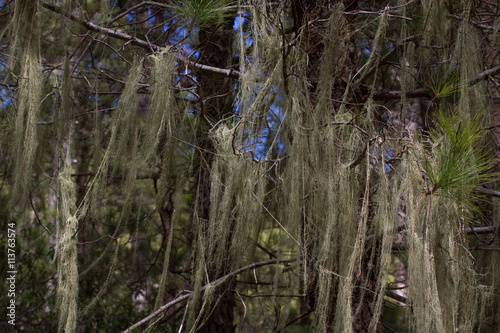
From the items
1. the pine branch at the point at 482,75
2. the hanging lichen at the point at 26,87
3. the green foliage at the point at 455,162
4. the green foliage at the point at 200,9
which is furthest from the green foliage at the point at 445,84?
the hanging lichen at the point at 26,87

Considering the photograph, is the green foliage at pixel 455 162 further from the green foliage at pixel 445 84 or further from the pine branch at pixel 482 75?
the pine branch at pixel 482 75

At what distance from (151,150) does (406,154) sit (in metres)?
0.67

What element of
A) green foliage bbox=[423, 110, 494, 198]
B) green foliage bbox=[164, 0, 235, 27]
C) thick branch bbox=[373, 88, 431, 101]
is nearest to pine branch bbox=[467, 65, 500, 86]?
thick branch bbox=[373, 88, 431, 101]

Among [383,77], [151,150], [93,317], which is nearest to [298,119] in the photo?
[151,150]

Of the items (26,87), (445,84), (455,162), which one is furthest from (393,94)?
(26,87)

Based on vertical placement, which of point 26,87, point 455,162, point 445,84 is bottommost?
point 455,162

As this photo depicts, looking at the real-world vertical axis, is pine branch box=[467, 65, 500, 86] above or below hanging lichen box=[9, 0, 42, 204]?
above

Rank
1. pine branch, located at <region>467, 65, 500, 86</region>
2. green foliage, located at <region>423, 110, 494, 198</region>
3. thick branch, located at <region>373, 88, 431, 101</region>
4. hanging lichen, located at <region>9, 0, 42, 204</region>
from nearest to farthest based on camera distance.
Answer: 1. green foliage, located at <region>423, 110, 494, 198</region>
2. hanging lichen, located at <region>9, 0, 42, 204</region>
3. pine branch, located at <region>467, 65, 500, 86</region>
4. thick branch, located at <region>373, 88, 431, 101</region>

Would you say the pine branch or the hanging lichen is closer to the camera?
the hanging lichen

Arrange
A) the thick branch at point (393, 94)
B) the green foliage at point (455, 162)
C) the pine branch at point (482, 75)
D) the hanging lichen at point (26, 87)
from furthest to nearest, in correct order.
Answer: the thick branch at point (393, 94) < the pine branch at point (482, 75) < the hanging lichen at point (26, 87) < the green foliage at point (455, 162)

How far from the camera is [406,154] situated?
1065mm

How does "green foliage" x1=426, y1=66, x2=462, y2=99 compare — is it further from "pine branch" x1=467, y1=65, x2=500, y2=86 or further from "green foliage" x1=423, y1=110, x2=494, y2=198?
Result: "green foliage" x1=423, y1=110, x2=494, y2=198

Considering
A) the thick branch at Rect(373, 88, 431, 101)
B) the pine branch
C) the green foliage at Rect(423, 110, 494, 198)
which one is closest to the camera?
the green foliage at Rect(423, 110, 494, 198)

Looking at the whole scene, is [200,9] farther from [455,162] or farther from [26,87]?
[455,162]
